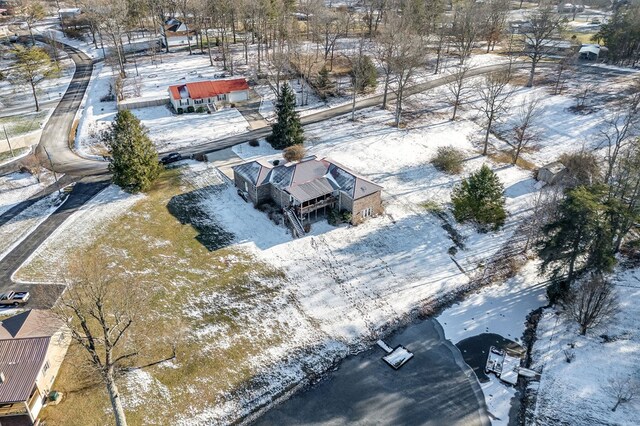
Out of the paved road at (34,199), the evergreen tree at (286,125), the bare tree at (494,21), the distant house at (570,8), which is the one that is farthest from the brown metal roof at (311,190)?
the distant house at (570,8)

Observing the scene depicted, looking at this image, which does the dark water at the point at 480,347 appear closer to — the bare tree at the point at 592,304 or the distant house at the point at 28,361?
the bare tree at the point at 592,304

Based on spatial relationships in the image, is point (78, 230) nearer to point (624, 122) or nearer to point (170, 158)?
point (170, 158)

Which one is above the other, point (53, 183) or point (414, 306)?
point (53, 183)

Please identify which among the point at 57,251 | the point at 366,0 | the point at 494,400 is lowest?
the point at 494,400

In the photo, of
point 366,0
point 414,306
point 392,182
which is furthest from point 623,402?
point 366,0

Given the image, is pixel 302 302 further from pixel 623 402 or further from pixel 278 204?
pixel 623 402

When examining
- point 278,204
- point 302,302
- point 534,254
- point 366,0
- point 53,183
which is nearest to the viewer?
point 302,302

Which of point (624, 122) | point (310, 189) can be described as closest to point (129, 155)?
point (310, 189)

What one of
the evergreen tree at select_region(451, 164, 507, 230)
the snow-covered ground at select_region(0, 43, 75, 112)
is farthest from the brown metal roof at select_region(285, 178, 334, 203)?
the snow-covered ground at select_region(0, 43, 75, 112)
